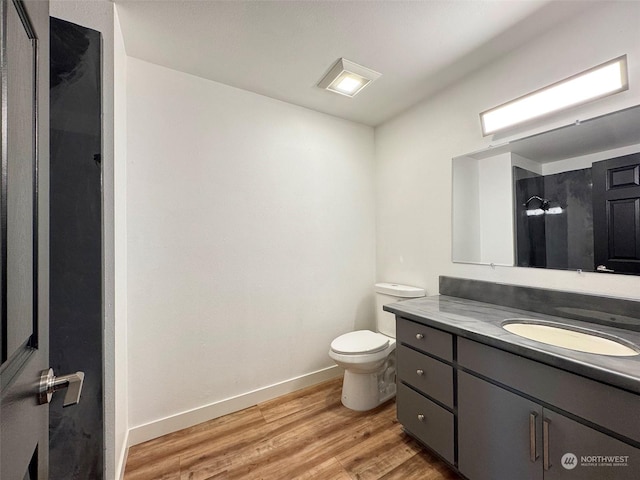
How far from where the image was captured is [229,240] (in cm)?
190

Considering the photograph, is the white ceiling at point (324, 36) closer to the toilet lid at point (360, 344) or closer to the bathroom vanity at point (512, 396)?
the bathroom vanity at point (512, 396)

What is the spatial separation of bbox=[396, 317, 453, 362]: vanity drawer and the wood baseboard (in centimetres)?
98

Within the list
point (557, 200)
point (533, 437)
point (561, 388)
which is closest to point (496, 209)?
point (557, 200)

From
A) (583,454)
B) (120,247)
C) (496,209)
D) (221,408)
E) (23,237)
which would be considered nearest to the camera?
(23,237)

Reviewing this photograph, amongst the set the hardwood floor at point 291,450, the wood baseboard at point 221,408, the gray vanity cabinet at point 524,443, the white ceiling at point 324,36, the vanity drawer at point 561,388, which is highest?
the white ceiling at point 324,36

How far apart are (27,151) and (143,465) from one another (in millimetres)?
1754

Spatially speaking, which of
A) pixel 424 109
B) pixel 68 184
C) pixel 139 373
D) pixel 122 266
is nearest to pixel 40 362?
pixel 68 184

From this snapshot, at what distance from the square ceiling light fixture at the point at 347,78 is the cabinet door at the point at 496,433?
6.09 feet

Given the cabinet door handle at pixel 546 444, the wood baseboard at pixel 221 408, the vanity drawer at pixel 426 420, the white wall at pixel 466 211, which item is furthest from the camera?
the white wall at pixel 466 211

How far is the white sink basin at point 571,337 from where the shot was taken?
109 cm

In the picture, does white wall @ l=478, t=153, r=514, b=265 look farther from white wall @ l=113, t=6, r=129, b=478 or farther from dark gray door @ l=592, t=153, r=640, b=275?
white wall @ l=113, t=6, r=129, b=478

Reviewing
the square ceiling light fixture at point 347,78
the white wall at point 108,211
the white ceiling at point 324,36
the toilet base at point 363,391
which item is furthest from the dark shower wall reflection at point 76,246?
the toilet base at point 363,391

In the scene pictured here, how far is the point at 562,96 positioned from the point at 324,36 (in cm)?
128

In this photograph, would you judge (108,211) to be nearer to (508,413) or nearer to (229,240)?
(229,240)
